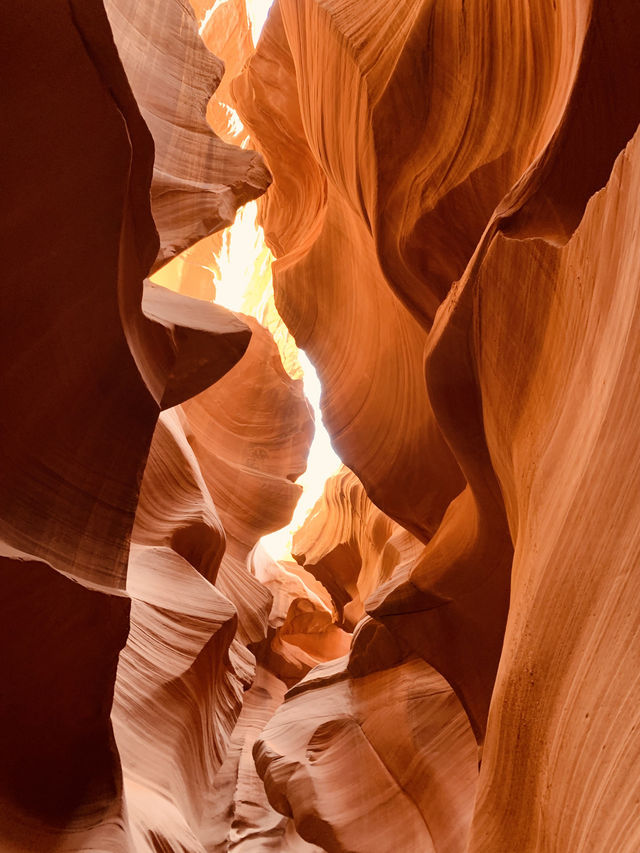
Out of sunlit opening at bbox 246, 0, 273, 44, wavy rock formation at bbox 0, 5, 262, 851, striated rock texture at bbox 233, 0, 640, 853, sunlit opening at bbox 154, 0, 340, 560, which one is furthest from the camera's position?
sunlit opening at bbox 154, 0, 340, 560

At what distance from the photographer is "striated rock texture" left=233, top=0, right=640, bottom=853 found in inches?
56.3

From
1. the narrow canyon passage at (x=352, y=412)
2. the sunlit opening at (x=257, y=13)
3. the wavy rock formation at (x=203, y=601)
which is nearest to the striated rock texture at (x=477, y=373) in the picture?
the narrow canyon passage at (x=352, y=412)

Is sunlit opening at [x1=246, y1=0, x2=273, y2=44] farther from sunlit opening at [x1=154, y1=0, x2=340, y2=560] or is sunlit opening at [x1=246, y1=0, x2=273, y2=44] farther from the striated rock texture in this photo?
the striated rock texture

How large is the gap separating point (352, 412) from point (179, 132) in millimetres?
1794

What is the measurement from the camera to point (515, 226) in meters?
2.01

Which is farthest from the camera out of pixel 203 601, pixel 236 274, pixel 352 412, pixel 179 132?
pixel 236 274

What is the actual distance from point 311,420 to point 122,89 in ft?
15.3

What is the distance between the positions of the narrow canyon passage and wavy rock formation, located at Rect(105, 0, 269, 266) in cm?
1

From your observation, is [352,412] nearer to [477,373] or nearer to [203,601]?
[203,601]

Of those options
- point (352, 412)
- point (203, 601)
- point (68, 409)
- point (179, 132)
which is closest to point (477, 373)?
point (68, 409)

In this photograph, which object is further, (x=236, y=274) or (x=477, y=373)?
(x=236, y=274)

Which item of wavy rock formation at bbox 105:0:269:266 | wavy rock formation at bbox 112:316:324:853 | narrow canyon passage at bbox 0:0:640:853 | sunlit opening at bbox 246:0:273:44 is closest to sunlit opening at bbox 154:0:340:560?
sunlit opening at bbox 246:0:273:44

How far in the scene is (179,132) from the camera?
10.3ft

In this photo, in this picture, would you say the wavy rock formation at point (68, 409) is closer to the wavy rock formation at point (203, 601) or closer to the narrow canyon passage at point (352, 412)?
the narrow canyon passage at point (352, 412)
